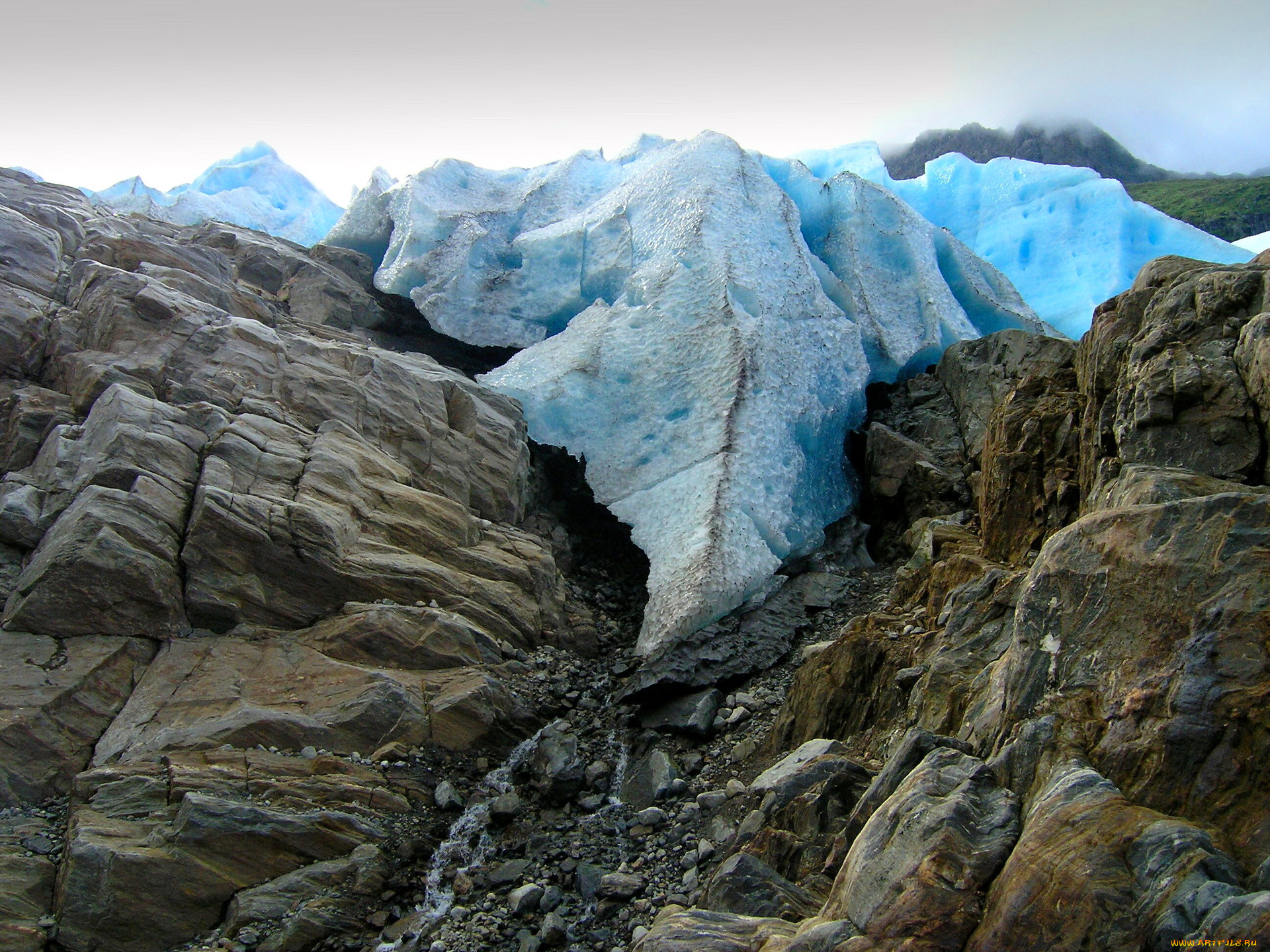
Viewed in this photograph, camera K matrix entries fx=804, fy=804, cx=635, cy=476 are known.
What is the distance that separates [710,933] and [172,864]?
4047mm

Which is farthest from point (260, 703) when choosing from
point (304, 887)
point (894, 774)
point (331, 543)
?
point (894, 774)

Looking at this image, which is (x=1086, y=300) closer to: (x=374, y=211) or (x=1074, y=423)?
(x=1074, y=423)

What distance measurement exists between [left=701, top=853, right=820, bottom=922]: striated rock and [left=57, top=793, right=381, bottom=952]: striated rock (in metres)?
3.11

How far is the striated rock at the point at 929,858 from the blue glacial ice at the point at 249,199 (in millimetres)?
23273

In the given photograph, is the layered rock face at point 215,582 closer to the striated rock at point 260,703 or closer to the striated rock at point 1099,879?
the striated rock at point 260,703

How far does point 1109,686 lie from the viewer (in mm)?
4359

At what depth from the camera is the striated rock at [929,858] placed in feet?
12.7

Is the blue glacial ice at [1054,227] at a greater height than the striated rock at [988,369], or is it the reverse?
the blue glacial ice at [1054,227]

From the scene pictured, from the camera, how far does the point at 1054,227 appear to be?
17.7 m

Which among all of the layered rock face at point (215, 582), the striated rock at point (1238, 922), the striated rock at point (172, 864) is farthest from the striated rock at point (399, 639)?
the striated rock at point (1238, 922)

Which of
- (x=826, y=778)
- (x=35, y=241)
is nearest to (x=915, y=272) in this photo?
(x=826, y=778)

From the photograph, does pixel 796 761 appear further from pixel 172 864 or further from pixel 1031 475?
pixel 172 864

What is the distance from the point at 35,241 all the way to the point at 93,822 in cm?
919

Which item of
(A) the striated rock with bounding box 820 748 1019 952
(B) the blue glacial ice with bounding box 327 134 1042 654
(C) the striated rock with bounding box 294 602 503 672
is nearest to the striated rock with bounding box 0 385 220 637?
(C) the striated rock with bounding box 294 602 503 672
